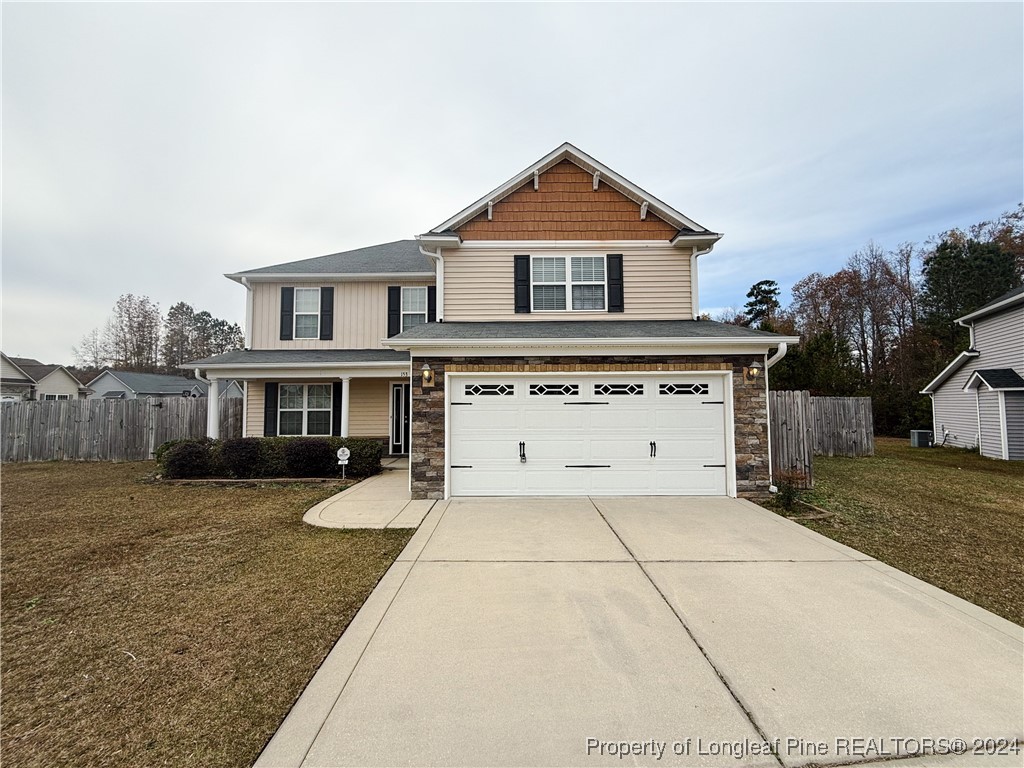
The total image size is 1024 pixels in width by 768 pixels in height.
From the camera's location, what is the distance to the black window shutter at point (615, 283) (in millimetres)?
9227

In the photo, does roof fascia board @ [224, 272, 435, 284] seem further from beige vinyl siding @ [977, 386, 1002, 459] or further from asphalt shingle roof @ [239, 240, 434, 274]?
beige vinyl siding @ [977, 386, 1002, 459]

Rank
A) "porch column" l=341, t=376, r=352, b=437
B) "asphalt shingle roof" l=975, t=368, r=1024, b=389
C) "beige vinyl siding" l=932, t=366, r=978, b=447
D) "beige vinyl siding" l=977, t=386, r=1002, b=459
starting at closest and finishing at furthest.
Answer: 1. "porch column" l=341, t=376, r=352, b=437
2. "asphalt shingle roof" l=975, t=368, r=1024, b=389
3. "beige vinyl siding" l=977, t=386, r=1002, b=459
4. "beige vinyl siding" l=932, t=366, r=978, b=447

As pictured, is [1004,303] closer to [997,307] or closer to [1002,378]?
[997,307]

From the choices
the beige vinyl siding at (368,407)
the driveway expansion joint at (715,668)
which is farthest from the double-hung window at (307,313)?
the driveway expansion joint at (715,668)

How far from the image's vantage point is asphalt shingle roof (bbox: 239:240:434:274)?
12.7 meters

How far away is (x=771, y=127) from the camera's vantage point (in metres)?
11.4

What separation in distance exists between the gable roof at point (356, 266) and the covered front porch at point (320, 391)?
2287mm

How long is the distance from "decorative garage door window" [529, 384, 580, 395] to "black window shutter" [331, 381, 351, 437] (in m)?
7.36

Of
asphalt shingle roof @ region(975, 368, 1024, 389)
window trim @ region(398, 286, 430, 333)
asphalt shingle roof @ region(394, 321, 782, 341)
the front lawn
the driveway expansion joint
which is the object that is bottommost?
the front lawn

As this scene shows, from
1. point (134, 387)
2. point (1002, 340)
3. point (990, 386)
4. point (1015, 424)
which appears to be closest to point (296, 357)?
point (990, 386)

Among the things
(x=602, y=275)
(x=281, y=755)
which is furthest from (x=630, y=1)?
(x=281, y=755)

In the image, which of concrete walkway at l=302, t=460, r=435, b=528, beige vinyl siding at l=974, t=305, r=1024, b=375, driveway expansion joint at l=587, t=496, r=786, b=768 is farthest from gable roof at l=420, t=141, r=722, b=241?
beige vinyl siding at l=974, t=305, r=1024, b=375

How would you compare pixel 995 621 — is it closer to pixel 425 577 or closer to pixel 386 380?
pixel 425 577

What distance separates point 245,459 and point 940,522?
13.1 metres
